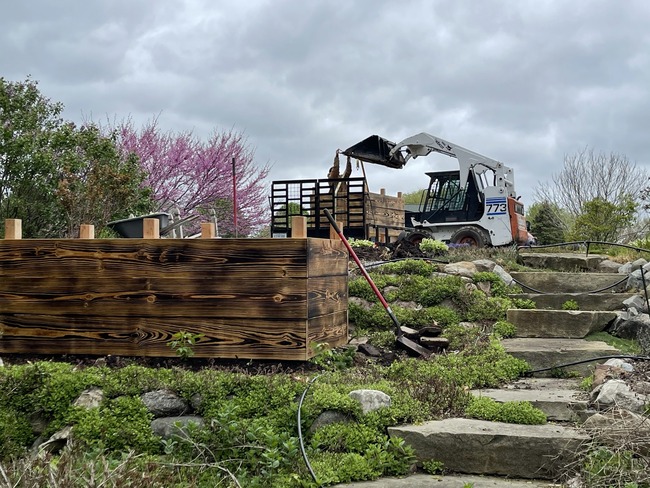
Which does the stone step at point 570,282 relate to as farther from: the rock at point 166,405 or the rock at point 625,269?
the rock at point 166,405

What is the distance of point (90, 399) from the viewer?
4613 mm

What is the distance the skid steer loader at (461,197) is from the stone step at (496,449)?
9547 millimetres

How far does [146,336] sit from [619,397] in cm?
323

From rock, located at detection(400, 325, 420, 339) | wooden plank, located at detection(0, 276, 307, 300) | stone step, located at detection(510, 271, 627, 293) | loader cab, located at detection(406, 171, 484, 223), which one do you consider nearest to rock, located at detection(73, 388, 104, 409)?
wooden plank, located at detection(0, 276, 307, 300)

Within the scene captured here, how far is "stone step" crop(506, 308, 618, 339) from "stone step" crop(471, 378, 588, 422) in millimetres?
1229

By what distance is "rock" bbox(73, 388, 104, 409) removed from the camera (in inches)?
181

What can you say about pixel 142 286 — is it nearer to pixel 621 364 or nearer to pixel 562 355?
pixel 562 355

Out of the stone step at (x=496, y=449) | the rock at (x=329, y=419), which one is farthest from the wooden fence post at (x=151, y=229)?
the stone step at (x=496, y=449)

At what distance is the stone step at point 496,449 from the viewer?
3.78 meters

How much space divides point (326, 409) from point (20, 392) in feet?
7.28

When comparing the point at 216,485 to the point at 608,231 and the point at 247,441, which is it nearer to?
the point at 247,441

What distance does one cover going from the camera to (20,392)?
4812 millimetres

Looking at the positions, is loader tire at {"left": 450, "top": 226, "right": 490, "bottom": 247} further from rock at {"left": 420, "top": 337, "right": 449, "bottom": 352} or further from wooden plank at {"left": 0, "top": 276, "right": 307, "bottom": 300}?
wooden plank at {"left": 0, "top": 276, "right": 307, "bottom": 300}

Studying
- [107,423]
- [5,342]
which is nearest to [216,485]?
[107,423]
